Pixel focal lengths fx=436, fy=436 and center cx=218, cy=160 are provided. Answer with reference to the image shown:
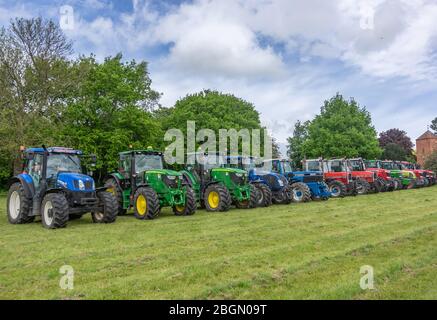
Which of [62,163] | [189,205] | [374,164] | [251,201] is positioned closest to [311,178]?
[251,201]

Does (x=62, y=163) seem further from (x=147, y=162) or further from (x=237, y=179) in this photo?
(x=237, y=179)

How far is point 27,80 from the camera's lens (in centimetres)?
2481

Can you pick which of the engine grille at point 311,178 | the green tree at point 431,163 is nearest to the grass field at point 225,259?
the engine grille at point 311,178

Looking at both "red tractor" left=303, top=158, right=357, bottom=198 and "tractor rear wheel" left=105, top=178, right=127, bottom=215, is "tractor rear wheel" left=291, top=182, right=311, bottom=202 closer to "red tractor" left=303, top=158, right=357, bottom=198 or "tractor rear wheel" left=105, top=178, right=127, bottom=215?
"red tractor" left=303, top=158, right=357, bottom=198

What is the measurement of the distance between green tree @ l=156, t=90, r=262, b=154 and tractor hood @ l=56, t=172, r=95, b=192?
27.8m

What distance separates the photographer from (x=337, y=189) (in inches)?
816

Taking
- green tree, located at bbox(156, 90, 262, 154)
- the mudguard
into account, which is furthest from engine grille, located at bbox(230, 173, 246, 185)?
green tree, located at bbox(156, 90, 262, 154)

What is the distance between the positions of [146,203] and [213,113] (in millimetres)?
29378

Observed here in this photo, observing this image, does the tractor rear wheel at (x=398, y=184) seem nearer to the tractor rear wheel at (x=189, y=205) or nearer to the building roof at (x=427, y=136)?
the tractor rear wheel at (x=189, y=205)

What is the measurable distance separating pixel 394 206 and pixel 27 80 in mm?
20501

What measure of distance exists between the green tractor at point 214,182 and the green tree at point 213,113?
23.3 meters

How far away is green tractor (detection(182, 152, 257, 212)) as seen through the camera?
14.6 m

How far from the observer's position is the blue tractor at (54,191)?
35.2ft

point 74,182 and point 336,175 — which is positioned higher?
point 336,175
